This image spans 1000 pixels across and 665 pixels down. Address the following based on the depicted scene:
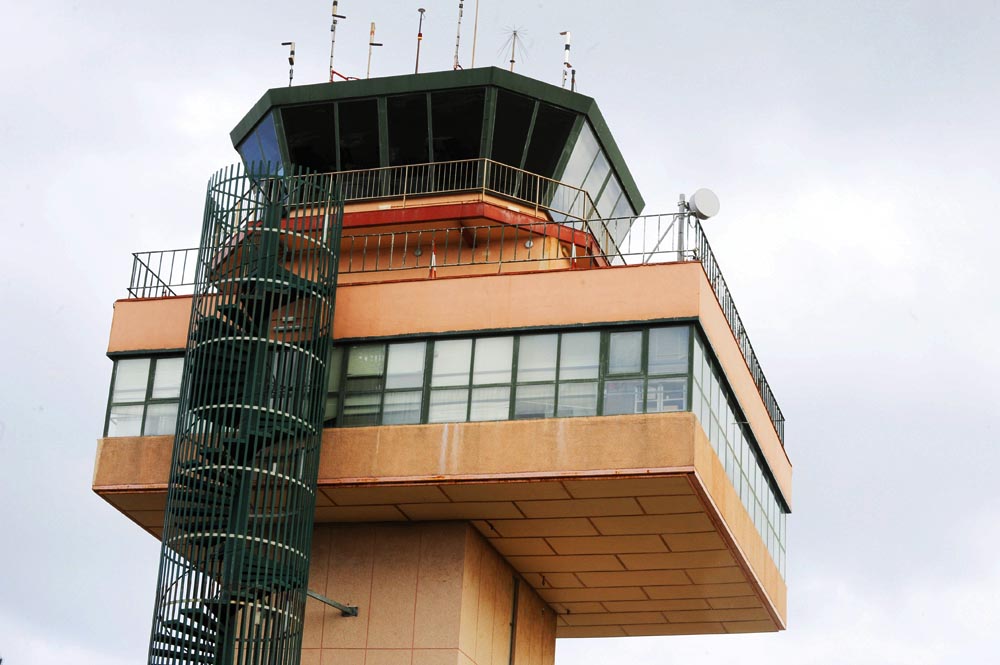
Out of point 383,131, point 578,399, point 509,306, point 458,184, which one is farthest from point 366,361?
point 383,131

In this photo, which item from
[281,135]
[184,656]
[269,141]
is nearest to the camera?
[184,656]

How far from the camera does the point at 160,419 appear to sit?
30047 millimetres

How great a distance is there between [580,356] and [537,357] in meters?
0.76

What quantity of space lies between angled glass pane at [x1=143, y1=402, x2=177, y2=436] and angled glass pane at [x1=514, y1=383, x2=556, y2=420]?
6257 mm

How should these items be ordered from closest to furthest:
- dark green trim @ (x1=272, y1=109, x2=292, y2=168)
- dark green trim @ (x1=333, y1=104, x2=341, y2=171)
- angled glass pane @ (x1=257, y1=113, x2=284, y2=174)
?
1. dark green trim @ (x1=333, y1=104, x2=341, y2=171)
2. dark green trim @ (x1=272, y1=109, x2=292, y2=168)
3. angled glass pane @ (x1=257, y1=113, x2=284, y2=174)

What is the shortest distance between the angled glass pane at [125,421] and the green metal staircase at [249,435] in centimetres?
200

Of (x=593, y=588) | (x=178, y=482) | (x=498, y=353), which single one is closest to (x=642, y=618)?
(x=593, y=588)

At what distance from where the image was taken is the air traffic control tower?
27531 millimetres

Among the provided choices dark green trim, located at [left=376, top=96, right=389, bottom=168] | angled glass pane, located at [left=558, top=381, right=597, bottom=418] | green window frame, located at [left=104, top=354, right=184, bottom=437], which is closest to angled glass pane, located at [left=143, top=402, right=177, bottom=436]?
green window frame, located at [left=104, top=354, right=184, bottom=437]

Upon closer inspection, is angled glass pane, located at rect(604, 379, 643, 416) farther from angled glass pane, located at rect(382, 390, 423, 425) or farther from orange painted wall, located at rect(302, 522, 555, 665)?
orange painted wall, located at rect(302, 522, 555, 665)

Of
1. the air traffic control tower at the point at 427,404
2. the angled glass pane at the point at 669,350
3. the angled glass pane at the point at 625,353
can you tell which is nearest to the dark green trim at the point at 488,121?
the air traffic control tower at the point at 427,404

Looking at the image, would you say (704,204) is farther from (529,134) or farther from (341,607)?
(341,607)

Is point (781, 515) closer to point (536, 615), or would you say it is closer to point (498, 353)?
point (536, 615)

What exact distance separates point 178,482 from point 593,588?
932 centimetres
